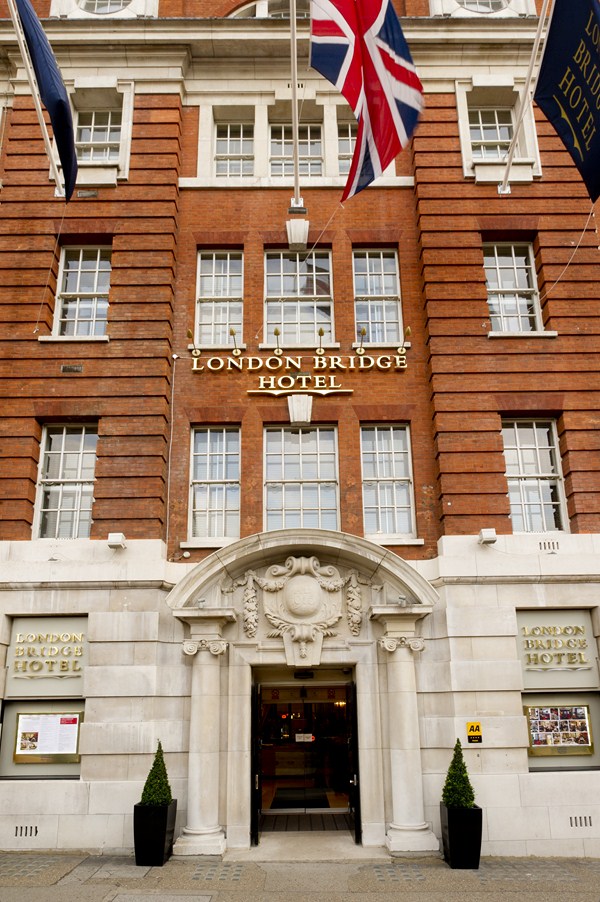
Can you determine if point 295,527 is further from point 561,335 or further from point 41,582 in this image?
point 561,335

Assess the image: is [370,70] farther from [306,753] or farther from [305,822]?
[305,822]

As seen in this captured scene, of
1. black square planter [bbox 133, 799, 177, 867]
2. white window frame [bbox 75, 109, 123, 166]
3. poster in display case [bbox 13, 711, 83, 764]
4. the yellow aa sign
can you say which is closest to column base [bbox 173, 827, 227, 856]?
black square planter [bbox 133, 799, 177, 867]

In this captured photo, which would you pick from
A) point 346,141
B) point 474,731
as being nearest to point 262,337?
point 346,141

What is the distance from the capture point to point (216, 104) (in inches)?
609

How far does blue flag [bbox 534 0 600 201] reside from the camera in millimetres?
10203

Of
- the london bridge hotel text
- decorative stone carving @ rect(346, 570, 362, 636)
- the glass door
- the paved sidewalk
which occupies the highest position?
decorative stone carving @ rect(346, 570, 362, 636)

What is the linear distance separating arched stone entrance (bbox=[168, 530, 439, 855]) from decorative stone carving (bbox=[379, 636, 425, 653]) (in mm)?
17

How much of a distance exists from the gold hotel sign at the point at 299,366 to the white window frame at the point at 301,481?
0.88 meters

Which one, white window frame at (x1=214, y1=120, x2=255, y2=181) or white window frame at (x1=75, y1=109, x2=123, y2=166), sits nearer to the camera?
white window frame at (x1=75, y1=109, x2=123, y2=166)

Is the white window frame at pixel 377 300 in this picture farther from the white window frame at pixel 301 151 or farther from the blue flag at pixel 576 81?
the blue flag at pixel 576 81

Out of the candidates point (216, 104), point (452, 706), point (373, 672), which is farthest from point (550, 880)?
point (216, 104)

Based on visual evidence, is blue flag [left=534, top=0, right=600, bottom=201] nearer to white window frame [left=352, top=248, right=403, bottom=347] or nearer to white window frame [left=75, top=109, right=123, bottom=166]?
white window frame [left=352, top=248, right=403, bottom=347]

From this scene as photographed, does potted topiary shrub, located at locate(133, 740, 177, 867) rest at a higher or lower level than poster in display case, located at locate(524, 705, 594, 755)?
lower

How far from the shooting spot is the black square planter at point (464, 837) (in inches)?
404
